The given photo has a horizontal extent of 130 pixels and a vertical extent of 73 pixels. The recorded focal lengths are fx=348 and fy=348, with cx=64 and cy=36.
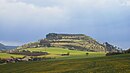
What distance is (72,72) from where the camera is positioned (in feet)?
247

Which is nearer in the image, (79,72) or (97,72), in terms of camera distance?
(97,72)

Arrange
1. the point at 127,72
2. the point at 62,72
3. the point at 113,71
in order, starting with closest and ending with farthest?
the point at 127,72 < the point at 113,71 < the point at 62,72

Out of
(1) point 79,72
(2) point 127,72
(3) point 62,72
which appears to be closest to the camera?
(2) point 127,72

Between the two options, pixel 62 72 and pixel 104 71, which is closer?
pixel 104 71

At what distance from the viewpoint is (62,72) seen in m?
78.9

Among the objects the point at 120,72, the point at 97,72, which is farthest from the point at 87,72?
the point at 120,72

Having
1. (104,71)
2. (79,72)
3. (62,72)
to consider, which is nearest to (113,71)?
(104,71)

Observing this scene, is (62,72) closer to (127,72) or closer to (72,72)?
(72,72)

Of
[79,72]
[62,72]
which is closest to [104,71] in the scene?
[79,72]

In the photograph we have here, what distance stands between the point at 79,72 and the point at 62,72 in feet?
A: 22.2

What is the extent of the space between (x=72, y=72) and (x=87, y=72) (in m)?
5.61

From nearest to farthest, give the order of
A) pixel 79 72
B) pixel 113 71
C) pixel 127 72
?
pixel 127 72
pixel 113 71
pixel 79 72

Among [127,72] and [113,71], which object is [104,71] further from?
[127,72]

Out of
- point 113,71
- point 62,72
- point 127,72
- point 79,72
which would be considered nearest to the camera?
point 127,72
